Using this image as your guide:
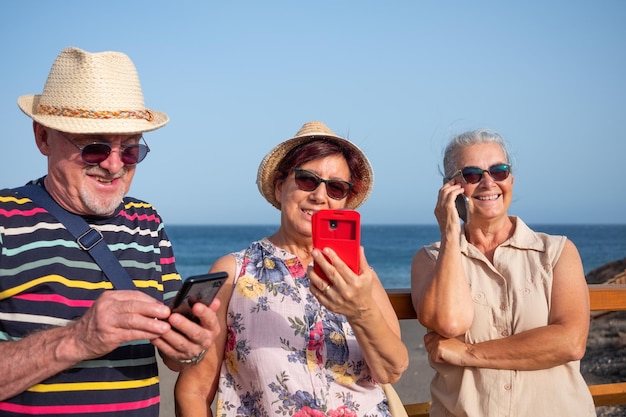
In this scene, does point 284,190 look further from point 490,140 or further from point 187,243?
point 187,243

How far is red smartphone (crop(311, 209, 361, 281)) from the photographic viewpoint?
9.14ft

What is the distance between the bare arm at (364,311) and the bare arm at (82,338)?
0.65m

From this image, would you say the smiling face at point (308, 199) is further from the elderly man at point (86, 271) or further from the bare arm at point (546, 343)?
the bare arm at point (546, 343)

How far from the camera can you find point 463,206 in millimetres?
3736

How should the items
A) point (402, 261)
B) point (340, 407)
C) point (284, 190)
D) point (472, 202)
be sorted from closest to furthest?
point (340, 407)
point (284, 190)
point (472, 202)
point (402, 261)

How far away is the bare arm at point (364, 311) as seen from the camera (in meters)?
2.73

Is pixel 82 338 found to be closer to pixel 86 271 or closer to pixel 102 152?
pixel 86 271

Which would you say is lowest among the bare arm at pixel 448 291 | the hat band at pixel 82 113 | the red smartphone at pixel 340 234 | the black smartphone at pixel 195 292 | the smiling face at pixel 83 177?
the bare arm at pixel 448 291

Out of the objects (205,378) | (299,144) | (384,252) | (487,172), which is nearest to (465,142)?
(487,172)

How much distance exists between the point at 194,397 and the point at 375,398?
0.81m

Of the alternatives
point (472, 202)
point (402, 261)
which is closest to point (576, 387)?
point (472, 202)

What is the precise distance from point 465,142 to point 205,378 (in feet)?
6.11

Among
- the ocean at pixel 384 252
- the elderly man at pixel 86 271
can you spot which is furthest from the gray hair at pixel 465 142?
the ocean at pixel 384 252

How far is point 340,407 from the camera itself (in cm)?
312
